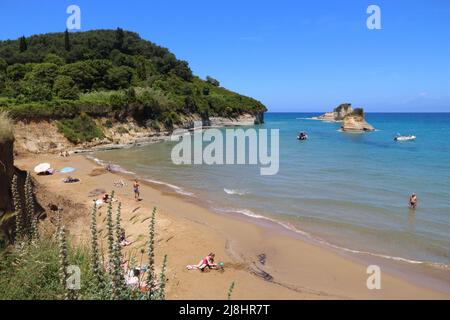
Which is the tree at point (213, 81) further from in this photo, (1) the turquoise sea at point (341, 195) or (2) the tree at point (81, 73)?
(1) the turquoise sea at point (341, 195)

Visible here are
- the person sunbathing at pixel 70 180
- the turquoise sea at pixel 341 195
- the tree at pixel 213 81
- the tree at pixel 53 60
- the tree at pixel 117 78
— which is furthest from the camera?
the tree at pixel 213 81

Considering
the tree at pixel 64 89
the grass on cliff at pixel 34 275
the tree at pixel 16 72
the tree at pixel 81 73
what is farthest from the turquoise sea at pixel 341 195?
the tree at pixel 16 72

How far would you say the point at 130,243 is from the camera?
618 inches

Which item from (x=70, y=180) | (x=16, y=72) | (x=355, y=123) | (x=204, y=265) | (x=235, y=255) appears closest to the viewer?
(x=204, y=265)

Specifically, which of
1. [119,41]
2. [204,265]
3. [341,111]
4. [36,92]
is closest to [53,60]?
[36,92]

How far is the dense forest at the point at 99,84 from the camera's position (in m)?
51.0

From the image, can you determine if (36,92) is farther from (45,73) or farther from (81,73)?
(81,73)

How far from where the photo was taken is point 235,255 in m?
15.4

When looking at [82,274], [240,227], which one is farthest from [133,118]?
[82,274]

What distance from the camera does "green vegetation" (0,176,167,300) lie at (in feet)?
15.8

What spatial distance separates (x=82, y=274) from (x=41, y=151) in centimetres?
4078

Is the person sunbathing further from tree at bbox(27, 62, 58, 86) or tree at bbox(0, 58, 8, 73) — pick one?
tree at bbox(0, 58, 8, 73)

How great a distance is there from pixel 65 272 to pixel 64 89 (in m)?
57.9
